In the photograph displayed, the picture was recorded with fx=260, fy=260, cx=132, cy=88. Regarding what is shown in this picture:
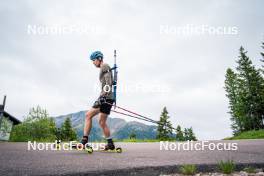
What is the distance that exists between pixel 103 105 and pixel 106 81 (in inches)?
25.5

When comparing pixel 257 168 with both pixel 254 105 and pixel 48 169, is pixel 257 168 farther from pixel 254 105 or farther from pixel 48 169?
pixel 254 105

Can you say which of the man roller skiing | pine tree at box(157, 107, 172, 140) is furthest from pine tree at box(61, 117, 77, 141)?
the man roller skiing

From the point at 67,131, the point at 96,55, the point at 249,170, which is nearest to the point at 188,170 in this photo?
the point at 249,170

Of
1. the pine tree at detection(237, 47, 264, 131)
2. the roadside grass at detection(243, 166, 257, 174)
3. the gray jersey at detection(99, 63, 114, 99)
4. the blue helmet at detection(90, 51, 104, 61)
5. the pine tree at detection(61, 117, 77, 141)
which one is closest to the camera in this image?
the roadside grass at detection(243, 166, 257, 174)

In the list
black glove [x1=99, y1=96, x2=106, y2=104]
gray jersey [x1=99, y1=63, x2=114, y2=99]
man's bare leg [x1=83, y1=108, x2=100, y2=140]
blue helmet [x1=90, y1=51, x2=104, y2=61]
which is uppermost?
blue helmet [x1=90, y1=51, x2=104, y2=61]

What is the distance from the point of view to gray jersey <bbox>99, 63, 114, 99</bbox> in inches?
261

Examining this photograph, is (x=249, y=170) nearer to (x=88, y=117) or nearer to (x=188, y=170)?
(x=188, y=170)

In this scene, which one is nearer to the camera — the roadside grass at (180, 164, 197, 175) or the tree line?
the roadside grass at (180, 164, 197, 175)

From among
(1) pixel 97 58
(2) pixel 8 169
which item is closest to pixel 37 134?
(1) pixel 97 58

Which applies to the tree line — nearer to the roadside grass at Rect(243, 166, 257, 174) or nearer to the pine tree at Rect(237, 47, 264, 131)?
the pine tree at Rect(237, 47, 264, 131)

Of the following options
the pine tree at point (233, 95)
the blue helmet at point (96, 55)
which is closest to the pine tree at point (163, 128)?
the pine tree at point (233, 95)

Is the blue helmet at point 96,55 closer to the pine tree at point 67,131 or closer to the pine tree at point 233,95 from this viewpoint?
the pine tree at point 233,95

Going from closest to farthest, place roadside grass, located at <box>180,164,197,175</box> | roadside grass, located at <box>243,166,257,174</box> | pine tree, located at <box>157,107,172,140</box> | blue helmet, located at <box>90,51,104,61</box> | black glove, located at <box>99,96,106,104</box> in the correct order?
1. roadside grass, located at <box>180,164,197,175</box>
2. roadside grass, located at <box>243,166,257,174</box>
3. black glove, located at <box>99,96,106,104</box>
4. blue helmet, located at <box>90,51,104,61</box>
5. pine tree, located at <box>157,107,172,140</box>

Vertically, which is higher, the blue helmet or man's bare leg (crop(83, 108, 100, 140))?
the blue helmet
